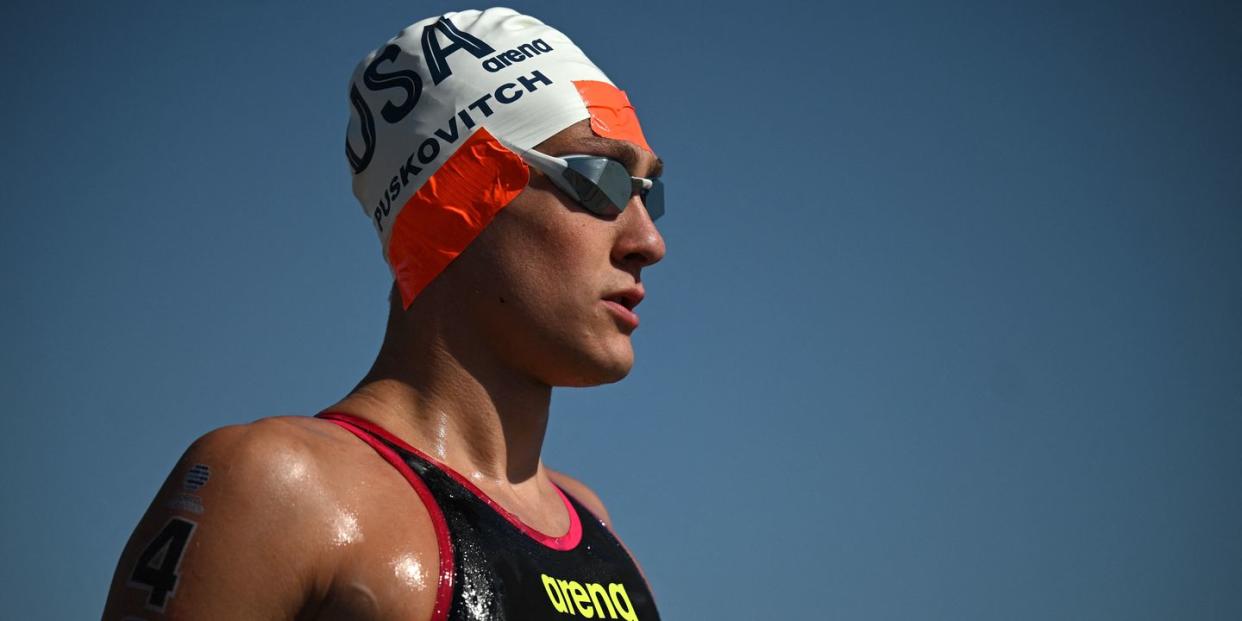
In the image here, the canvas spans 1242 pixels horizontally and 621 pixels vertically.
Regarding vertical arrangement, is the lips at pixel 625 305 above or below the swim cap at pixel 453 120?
below

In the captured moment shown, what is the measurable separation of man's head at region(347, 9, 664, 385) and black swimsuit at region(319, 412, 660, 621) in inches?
23.7

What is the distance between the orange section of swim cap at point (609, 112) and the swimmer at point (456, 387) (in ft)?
0.04

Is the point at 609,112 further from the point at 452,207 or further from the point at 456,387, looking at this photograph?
the point at 456,387

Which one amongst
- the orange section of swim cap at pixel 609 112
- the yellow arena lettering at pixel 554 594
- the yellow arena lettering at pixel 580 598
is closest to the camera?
the yellow arena lettering at pixel 554 594

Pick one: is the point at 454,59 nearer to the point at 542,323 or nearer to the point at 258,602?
the point at 542,323

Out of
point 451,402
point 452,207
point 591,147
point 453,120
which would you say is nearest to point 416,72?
point 453,120

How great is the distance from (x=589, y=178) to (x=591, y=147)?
0.25 m

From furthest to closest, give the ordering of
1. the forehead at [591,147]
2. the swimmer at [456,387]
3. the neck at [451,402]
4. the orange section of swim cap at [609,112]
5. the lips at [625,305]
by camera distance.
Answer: the orange section of swim cap at [609,112], the forehead at [591,147], the lips at [625,305], the neck at [451,402], the swimmer at [456,387]

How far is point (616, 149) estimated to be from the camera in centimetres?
482

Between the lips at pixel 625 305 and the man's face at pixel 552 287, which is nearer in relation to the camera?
the man's face at pixel 552 287

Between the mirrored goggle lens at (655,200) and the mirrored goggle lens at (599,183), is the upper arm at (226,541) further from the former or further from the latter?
the mirrored goggle lens at (655,200)

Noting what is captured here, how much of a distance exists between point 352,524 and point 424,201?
1550 mm

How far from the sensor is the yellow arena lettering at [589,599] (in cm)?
404

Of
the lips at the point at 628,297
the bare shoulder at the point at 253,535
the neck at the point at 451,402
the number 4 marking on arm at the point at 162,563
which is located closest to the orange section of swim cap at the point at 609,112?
the lips at the point at 628,297
